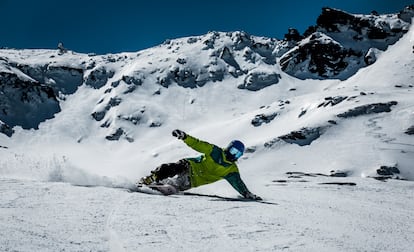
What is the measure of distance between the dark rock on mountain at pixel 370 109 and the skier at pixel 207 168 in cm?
5427

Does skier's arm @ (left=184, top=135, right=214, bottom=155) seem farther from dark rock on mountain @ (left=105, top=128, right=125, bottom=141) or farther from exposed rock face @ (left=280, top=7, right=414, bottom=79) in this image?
exposed rock face @ (left=280, top=7, right=414, bottom=79)

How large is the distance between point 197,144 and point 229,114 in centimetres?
8215

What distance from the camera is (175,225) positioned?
16.9 ft

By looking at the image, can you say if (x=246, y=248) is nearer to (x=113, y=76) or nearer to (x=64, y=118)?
(x=64, y=118)

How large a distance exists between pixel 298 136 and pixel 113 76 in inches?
3104

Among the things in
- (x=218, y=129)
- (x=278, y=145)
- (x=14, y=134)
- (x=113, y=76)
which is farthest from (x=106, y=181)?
(x=113, y=76)

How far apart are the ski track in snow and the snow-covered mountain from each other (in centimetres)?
5

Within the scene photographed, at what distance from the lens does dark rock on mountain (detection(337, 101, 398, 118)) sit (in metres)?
59.8

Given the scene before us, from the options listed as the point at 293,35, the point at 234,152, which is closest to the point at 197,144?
the point at 234,152

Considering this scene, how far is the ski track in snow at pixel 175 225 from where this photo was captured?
4.20m

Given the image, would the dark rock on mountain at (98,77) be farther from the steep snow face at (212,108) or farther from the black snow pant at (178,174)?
the black snow pant at (178,174)

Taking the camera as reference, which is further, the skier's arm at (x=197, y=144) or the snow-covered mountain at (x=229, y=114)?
the skier's arm at (x=197, y=144)

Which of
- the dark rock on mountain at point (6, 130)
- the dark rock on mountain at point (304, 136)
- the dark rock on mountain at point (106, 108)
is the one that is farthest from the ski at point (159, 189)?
the dark rock on mountain at point (106, 108)

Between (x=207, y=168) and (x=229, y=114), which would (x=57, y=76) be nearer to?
(x=229, y=114)
